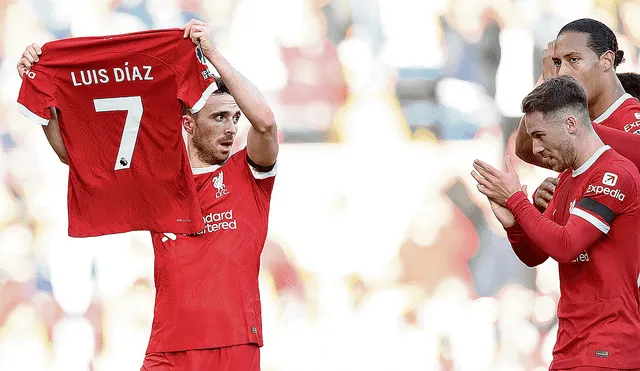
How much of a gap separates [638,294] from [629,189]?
328mm

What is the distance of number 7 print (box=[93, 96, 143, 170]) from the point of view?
3.29 metres

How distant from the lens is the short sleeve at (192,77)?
3.18 meters

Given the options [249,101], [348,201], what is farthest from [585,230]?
[348,201]

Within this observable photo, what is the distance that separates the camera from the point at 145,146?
→ 3.29 metres

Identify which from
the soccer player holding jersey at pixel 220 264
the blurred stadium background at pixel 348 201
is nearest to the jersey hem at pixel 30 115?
the soccer player holding jersey at pixel 220 264

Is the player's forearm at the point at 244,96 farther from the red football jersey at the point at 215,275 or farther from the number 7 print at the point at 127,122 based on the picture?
the number 7 print at the point at 127,122

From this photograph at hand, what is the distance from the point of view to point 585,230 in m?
2.84

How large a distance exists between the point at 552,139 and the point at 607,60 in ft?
1.93

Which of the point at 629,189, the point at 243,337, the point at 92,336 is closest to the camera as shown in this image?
the point at 629,189

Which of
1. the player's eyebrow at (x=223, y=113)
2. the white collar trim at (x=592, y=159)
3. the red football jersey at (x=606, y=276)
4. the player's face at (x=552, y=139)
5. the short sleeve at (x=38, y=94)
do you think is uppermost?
the short sleeve at (x=38, y=94)

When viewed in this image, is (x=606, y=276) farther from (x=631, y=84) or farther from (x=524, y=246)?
(x=631, y=84)

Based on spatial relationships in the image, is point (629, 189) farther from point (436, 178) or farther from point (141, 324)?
point (141, 324)

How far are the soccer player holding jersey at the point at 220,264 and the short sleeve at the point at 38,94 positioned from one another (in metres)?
0.04

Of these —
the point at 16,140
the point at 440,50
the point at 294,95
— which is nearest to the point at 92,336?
the point at 16,140
